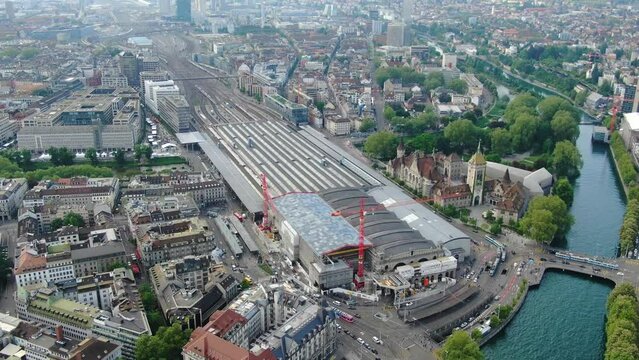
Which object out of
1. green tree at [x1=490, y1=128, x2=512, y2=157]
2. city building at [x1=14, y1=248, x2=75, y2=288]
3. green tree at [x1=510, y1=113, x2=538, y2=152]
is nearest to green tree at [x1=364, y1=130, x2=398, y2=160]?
green tree at [x1=490, y1=128, x2=512, y2=157]

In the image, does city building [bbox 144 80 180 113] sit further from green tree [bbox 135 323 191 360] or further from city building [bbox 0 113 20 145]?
green tree [bbox 135 323 191 360]

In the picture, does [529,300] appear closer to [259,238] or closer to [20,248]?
[259,238]

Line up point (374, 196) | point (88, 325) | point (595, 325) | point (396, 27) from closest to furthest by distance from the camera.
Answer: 1. point (88, 325)
2. point (595, 325)
3. point (374, 196)
4. point (396, 27)

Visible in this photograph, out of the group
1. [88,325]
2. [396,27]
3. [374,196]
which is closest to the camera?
[88,325]

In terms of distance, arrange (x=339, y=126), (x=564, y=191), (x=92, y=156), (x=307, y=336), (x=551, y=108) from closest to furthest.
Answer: (x=307, y=336)
(x=564, y=191)
(x=92, y=156)
(x=339, y=126)
(x=551, y=108)

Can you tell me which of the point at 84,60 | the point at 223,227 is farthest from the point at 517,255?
the point at 84,60

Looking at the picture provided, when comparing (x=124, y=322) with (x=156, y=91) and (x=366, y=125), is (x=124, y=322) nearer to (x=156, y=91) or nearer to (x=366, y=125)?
(x=366, y=125)

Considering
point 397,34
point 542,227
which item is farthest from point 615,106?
point 397,34
